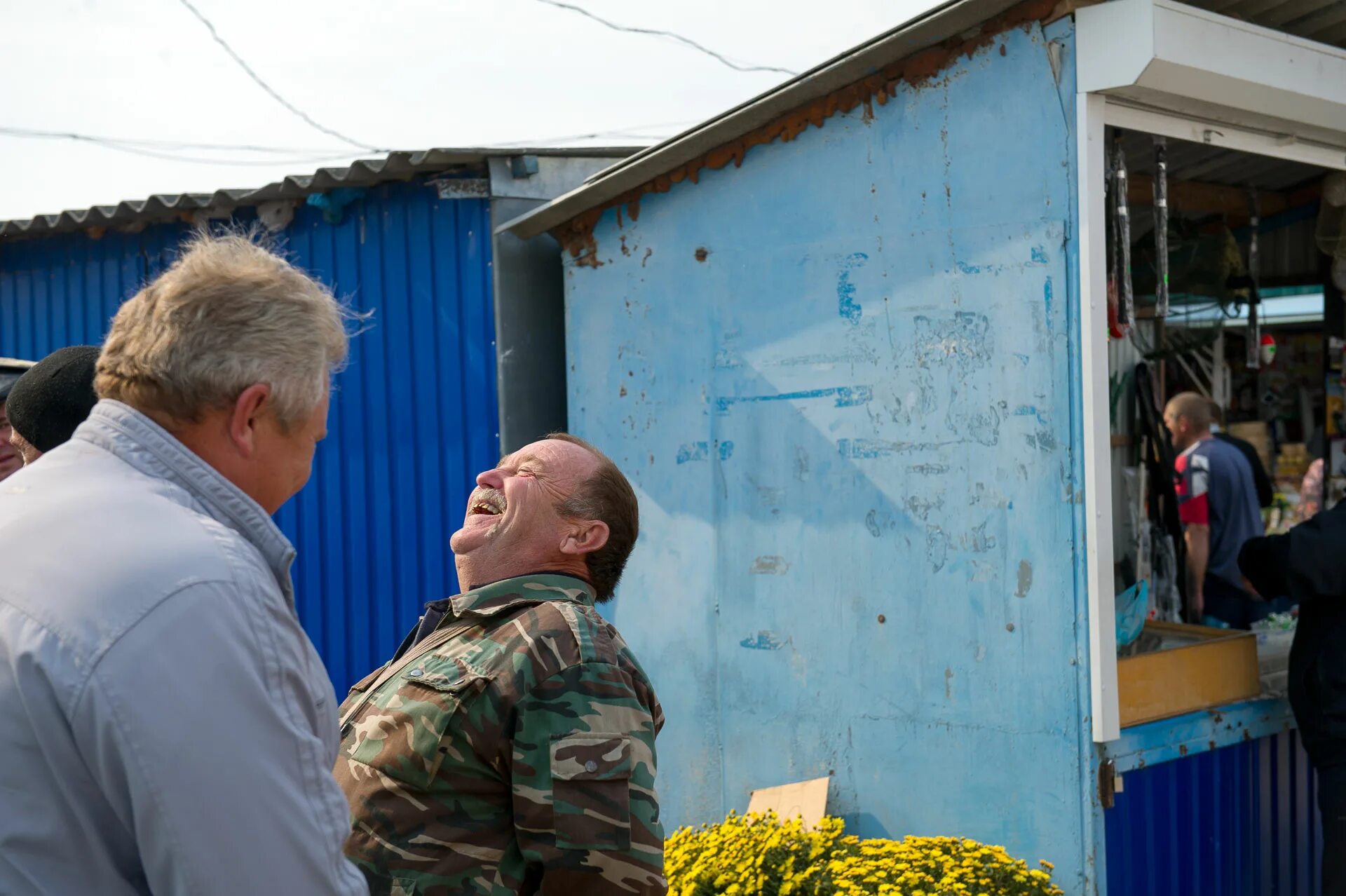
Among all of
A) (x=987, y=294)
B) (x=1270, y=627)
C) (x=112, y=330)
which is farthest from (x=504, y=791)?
(x=1270, y=627)

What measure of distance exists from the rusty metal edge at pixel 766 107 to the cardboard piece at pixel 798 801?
2.28 m

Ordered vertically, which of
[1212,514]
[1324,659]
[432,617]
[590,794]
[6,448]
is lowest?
[1324,659]

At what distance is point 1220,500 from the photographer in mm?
6230

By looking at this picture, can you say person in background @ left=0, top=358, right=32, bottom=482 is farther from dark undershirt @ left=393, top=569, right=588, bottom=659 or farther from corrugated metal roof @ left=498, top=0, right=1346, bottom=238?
corrugated metal roof @ left=498, top=0, right=1346, bottom=238

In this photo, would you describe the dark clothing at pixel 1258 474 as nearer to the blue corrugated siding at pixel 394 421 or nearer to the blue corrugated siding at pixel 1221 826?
the blue corrugated siding at pixel 1221 826

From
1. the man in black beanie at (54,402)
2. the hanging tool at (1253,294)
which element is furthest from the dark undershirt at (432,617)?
the hanging tool at (1253,294)

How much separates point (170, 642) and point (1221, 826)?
13.2 ft

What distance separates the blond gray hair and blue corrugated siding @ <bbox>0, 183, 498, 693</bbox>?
3697 millimetres

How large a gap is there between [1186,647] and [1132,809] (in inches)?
24.7

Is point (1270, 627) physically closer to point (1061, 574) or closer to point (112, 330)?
point (1061, 574)

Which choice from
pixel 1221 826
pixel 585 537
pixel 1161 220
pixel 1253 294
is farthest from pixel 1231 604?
pixel 585 537

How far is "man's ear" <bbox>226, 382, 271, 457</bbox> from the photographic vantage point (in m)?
1.43

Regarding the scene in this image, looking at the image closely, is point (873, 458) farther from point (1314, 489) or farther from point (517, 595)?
point (1314, 489)

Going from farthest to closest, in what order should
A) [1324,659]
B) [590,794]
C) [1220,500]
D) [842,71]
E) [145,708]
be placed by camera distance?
[1220,500] → [1324,659] → [842,71] → [590,794] → [145,708]
